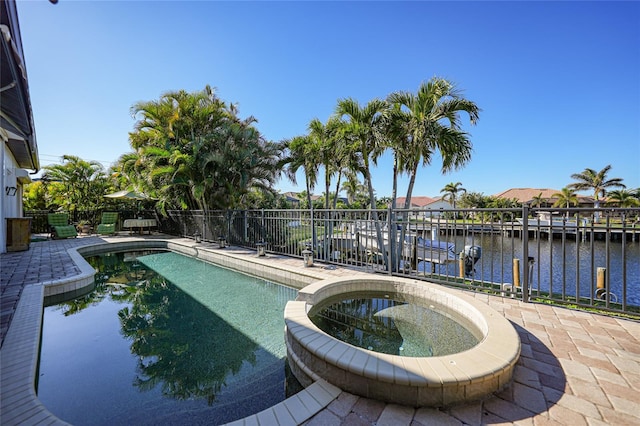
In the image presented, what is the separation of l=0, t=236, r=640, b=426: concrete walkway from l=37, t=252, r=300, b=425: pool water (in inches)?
24.1

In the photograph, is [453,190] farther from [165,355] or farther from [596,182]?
[165,355]

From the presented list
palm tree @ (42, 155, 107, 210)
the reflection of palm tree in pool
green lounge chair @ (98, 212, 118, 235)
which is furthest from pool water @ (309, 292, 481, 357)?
palm tree @ (42, 155, 107, 210)

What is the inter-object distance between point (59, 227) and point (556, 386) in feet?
55.5

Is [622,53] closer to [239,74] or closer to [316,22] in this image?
[316,22]

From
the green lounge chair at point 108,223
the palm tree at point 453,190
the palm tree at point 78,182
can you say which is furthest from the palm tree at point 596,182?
the palm tree at point 78,182

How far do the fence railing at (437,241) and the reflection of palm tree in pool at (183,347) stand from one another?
2449 mm

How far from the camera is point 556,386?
2.00 m

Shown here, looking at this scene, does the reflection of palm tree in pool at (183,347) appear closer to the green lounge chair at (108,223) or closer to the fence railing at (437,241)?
the fence railing at (437,241)

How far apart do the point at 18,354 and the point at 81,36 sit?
6.76 m

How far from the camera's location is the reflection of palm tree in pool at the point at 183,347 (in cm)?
265

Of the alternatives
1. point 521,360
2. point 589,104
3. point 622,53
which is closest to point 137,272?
point 521,360

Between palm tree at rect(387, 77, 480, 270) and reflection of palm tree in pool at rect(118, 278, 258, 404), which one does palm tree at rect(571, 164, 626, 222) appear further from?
reflection of palm tree in pool at rect(118, 278, 258, 404)

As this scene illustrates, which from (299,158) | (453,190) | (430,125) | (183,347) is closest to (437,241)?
(430,125)

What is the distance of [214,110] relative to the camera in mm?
11648
